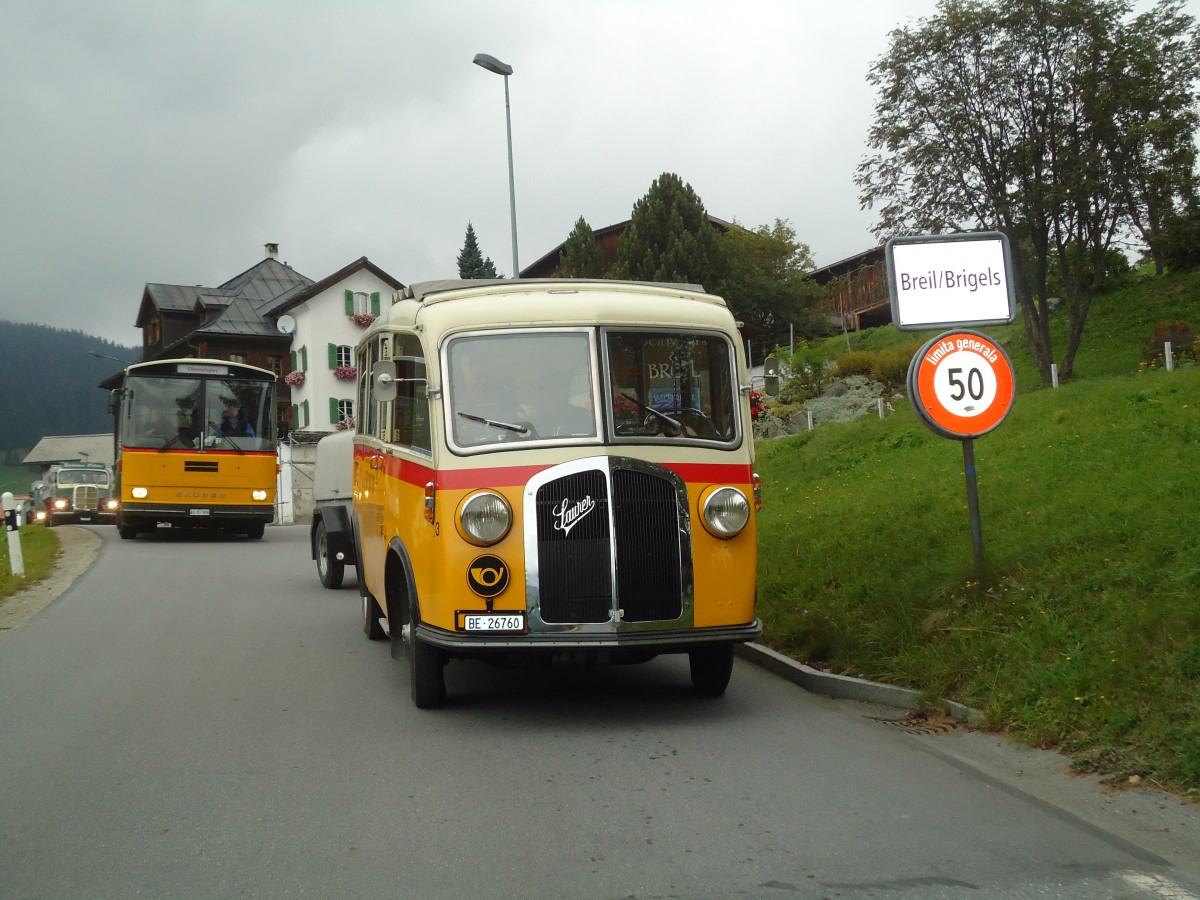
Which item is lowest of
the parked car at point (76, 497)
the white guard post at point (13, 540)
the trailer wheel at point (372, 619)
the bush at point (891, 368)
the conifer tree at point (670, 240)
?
the trailer wheel at point (372, 619)

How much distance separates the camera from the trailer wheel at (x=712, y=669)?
823cm

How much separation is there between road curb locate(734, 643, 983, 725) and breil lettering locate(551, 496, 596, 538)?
231cm

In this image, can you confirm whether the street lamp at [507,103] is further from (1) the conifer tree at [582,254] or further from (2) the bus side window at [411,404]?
(1) the conifer tree at [582,254]

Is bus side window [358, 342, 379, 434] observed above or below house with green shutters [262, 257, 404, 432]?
below

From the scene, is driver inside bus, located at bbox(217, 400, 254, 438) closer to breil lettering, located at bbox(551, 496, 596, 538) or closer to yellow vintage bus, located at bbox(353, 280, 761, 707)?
yellow vintage bus, located at bbox(353, 280, 761, 707)

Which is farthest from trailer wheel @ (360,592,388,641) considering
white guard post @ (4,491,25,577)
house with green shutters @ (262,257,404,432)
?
house with green shutters @ (262,257,404,432)

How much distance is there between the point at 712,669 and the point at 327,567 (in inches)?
340

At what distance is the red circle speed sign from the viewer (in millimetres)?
9117

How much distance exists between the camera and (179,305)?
69750mm

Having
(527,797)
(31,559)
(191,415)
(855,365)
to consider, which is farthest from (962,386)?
(855,365)

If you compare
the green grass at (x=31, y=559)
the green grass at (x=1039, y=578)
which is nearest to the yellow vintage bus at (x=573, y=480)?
the green grass at (x=1039, y=578)

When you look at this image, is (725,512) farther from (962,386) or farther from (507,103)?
(507,103)

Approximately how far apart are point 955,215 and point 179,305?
2119 inches

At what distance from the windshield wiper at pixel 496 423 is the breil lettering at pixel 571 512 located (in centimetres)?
59
